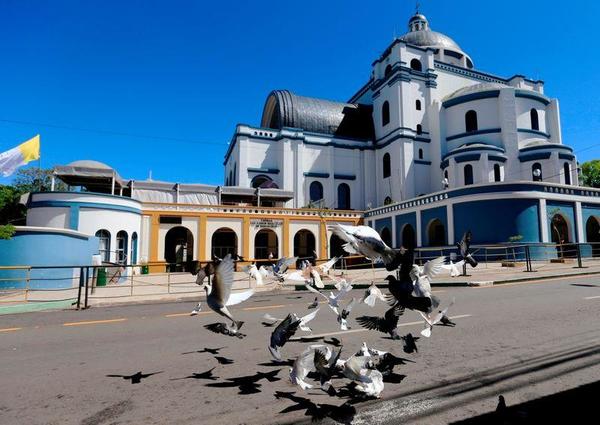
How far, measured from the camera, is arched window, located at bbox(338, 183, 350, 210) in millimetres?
34719

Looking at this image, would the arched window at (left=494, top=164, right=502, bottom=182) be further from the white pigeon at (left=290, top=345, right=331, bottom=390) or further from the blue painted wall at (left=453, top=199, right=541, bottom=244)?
the white pigeon at (left=290, top=345, right=331, bottom=390)

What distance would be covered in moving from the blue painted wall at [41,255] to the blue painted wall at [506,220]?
21.0 meters

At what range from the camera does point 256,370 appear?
3648mm

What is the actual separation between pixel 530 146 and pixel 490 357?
30460mm

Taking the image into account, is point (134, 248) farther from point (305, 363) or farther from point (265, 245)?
point (305, 363)

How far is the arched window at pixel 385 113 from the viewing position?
34906mm

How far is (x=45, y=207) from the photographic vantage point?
Answer: 18.3 meters

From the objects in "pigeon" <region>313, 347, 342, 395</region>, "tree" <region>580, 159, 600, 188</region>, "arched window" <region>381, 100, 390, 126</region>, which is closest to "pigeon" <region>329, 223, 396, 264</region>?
"pigeon" <region>313, 347, 342, 395</region>

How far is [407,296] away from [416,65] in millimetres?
38091

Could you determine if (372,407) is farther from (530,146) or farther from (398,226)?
(530,146)

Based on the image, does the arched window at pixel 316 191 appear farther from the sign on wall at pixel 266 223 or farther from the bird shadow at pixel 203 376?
the bird shadow at pixel 203 376

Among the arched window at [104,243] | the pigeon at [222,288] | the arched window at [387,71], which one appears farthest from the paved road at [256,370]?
the arched window at [387,71]

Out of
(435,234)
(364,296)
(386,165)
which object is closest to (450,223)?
(435,234)

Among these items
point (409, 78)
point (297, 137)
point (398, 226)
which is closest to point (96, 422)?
point (398, 226)
